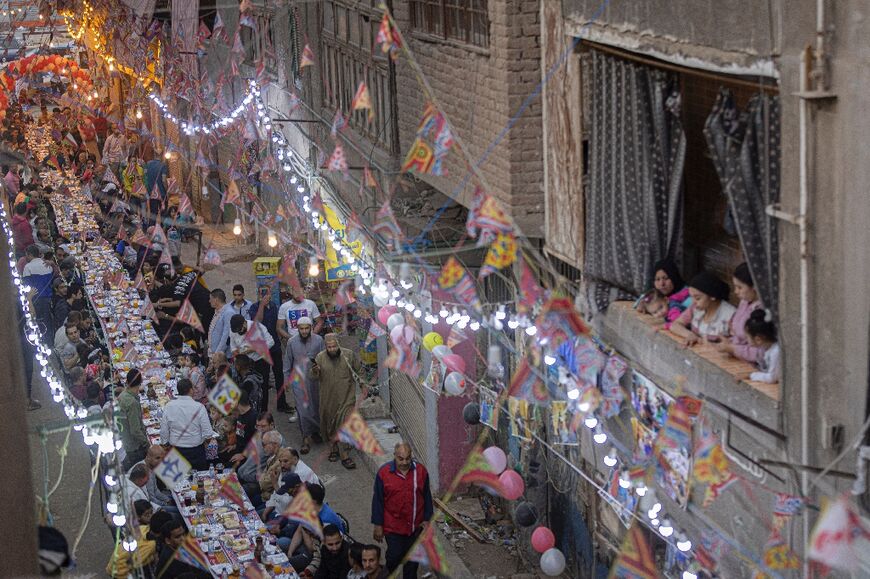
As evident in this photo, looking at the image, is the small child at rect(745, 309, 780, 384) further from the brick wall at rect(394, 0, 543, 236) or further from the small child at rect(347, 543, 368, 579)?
the small child at rect(347, 543, 368, 579)

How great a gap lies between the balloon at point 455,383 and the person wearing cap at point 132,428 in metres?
2.97

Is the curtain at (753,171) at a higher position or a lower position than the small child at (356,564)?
higher

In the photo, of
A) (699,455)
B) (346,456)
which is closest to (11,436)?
(699,455)

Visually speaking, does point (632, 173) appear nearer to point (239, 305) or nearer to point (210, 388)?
point (210, 388)

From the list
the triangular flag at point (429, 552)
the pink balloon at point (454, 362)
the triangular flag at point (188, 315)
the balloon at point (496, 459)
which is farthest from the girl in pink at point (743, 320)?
the triangular flag at point (188, 315)

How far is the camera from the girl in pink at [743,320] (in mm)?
7809

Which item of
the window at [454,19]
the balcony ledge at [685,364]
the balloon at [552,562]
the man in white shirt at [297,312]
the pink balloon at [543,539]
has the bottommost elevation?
the balloon at [552,562]

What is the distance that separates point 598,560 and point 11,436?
292 inches

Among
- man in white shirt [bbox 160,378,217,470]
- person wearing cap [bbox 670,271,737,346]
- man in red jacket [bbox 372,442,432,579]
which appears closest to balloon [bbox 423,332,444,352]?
man in red jacket [bbox 372,442,432,579]

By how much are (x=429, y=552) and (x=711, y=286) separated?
3.44 meters

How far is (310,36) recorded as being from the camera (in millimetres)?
19859

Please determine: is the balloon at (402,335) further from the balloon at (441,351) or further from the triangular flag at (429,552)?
the triangular flag at (429,552)

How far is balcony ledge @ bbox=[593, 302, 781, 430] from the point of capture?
294 inches

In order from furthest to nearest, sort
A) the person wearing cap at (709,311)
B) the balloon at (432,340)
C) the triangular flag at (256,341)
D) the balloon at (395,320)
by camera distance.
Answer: the triangular flag at (256,341)
the balloon at (395,320)
the balloon at (432,340)
the person wearing cap at (709,311)
